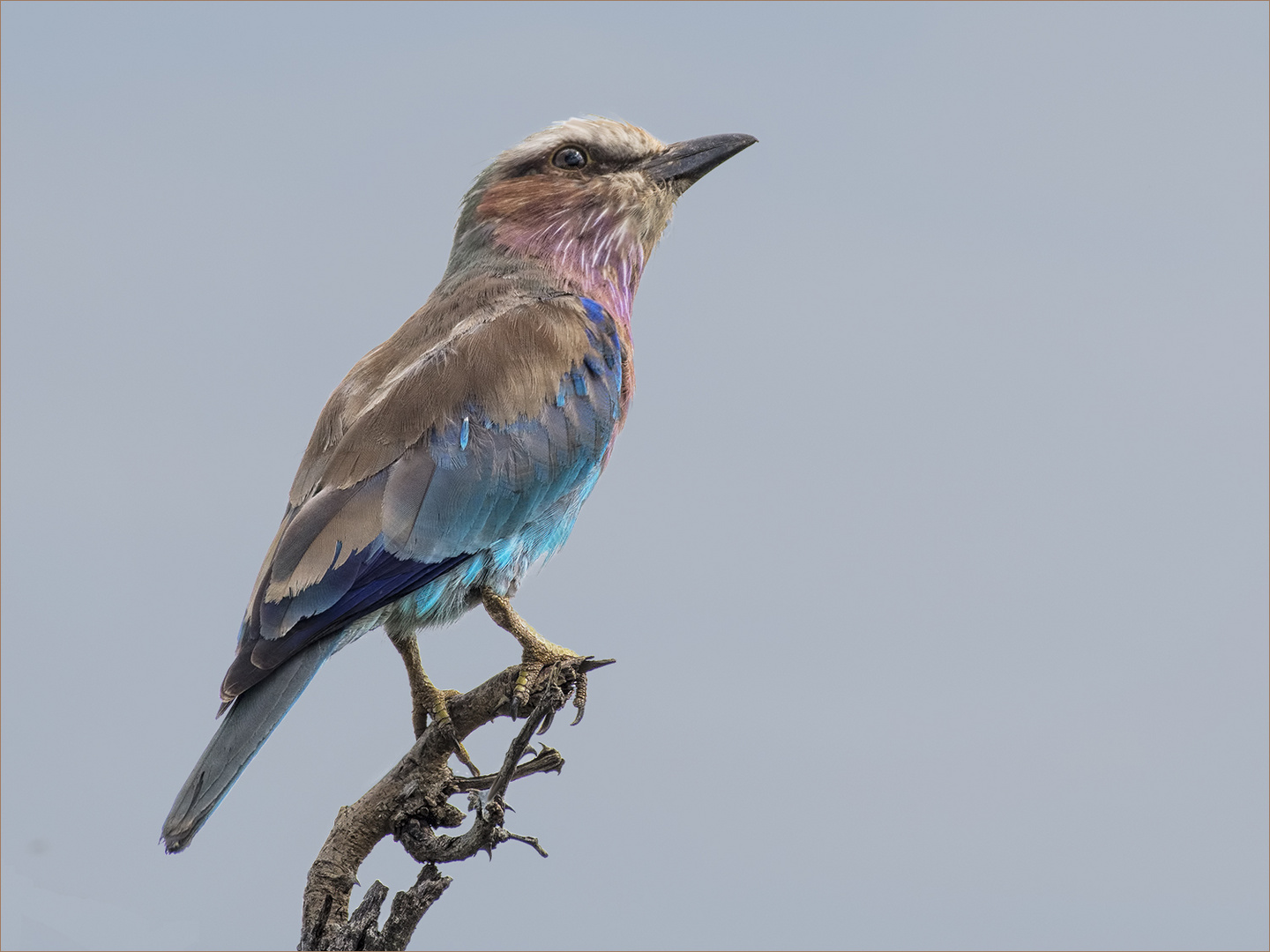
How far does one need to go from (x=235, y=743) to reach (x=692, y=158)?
270 cm

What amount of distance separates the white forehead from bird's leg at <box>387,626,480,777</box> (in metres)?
1.80

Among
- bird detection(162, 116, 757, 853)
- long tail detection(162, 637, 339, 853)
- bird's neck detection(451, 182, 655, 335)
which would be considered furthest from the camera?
bird's neck detection(451, 182, 655, 335)

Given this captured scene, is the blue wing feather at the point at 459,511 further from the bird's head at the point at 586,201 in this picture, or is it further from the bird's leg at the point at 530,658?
the bird's head at the point at 586,201

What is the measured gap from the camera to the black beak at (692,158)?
540cm

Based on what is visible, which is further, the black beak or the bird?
the black beak

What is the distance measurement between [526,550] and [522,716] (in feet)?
1.75

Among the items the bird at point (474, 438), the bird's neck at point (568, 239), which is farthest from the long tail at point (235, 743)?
the bird's neck at point (568, 239)

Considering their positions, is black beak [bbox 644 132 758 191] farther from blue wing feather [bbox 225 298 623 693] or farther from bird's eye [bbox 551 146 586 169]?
blue wing feather [bbox 225 298 623 693]

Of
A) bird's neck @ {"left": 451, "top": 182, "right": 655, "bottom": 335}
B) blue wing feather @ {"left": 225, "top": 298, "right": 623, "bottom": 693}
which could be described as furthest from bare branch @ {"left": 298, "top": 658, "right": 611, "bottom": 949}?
bird's neck @ {"left": 451, "top": 182, "right": 655, "bottom": 335}

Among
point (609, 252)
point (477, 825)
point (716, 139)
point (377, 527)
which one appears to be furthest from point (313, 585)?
point (716, 139)

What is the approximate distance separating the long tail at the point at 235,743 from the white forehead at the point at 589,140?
2067 millimetres

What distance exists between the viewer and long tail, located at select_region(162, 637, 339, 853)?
398cm

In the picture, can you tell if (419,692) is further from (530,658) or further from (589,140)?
(589,140)

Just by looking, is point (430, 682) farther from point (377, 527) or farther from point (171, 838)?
point (171, 838)
